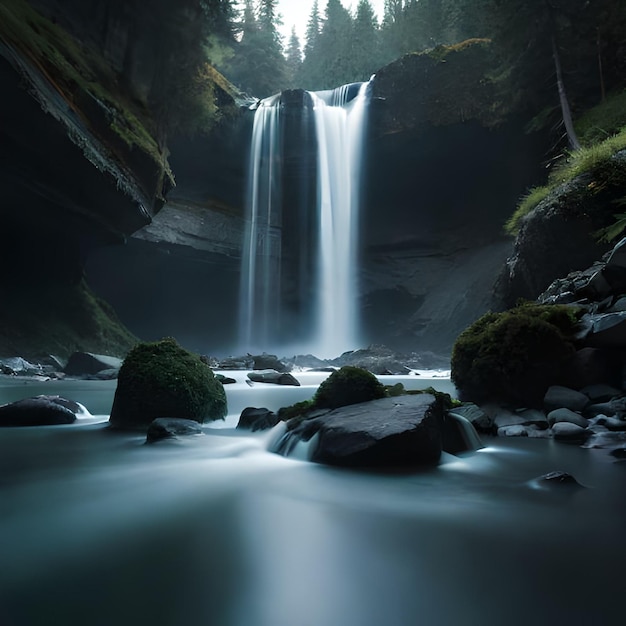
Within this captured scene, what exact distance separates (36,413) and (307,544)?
5.69 meters

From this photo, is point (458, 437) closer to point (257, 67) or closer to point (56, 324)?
point (56, 324)

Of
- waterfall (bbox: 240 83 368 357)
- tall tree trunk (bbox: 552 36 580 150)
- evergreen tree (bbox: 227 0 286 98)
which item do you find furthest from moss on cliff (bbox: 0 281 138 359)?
evergreen tree (bbox: 227 0 286 98)

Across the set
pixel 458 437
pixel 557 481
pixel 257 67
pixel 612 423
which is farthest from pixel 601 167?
pixel 257 67

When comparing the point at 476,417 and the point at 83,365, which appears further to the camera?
the point at 83,365

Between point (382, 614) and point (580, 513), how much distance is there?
5.96 ft

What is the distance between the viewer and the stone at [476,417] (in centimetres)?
585

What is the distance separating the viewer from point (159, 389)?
6410 millimetres

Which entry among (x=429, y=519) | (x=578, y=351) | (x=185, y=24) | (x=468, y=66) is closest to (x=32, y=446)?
(x=429, y=519)

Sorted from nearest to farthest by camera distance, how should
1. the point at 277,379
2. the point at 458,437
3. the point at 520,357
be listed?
the point at 458,437 → the point at 520,357 → the point at 277,379

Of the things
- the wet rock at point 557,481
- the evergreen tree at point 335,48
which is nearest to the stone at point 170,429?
the wet rock at point 557,481

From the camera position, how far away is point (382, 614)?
1.74 m

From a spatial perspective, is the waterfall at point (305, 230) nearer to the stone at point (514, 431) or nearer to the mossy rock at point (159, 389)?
the mossy rock at point (159, 389)

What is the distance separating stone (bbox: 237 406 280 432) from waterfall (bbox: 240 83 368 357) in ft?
73.1

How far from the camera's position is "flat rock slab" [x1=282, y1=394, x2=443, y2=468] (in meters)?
4.04
